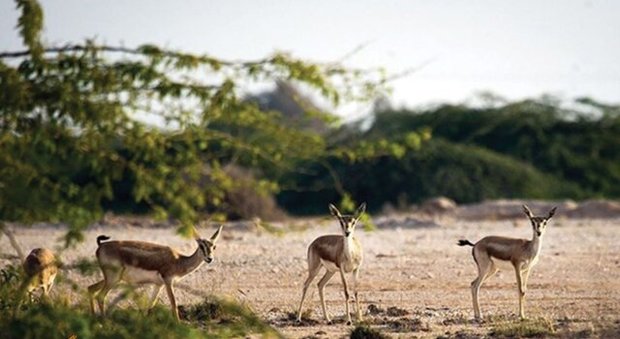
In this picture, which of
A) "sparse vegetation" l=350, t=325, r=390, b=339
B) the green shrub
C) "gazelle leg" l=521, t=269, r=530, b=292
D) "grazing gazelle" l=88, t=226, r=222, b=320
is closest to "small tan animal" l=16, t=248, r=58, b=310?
"grazing gazelle" l=88, t=226, r=222, b=320

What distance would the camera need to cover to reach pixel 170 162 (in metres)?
9.86

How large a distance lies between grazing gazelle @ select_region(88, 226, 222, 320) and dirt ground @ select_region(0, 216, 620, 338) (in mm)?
802

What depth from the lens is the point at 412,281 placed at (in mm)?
16297

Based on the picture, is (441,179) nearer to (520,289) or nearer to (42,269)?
(520,289)

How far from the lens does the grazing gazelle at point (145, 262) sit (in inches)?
493

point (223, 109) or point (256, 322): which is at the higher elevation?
point (223, 109)

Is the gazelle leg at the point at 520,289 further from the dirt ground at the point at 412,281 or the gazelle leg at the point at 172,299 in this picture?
the gazelle leg at the point at 172,299

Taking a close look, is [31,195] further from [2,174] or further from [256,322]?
[256,322]

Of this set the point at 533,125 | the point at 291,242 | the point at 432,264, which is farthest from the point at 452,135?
the point at 432,264

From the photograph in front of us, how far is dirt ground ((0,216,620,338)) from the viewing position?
12742 millimetres

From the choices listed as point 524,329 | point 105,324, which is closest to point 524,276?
point 524,329

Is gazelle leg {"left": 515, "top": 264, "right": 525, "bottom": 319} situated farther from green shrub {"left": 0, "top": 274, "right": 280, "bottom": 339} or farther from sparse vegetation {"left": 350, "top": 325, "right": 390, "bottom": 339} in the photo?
green shrub {"left": 0, "top": 274, "right": 280, "bottom": 339}

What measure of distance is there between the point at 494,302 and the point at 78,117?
6424 millimetres

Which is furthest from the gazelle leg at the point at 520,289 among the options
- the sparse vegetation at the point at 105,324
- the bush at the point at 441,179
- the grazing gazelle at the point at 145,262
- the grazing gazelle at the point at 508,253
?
the bush at the point at 441,179
